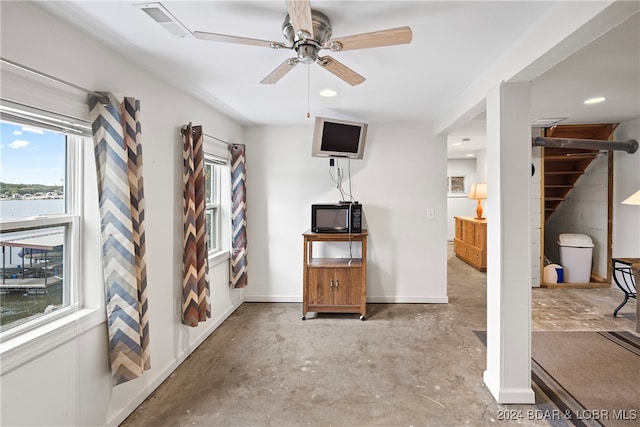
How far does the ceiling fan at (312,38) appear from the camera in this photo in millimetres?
1216

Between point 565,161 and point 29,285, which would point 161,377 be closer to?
point 29,285

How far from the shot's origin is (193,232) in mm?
2363

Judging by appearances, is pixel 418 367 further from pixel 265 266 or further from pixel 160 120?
pixel 160 120

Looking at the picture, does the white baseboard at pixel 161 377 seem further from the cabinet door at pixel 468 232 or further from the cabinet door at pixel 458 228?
the cabinet door at pixel 458 228

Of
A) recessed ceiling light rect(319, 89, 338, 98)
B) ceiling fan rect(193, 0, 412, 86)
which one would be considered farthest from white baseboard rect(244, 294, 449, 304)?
ceiling fan rect(193, 0, 412, 86)

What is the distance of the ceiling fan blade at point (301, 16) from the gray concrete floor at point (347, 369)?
205cm

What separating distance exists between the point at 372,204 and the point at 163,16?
287 cm

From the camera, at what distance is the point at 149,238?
2049 mm

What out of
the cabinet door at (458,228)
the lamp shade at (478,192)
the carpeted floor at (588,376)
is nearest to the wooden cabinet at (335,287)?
the carpeted floor at (588,376)

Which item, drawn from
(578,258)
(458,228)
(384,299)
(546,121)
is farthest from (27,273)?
(458,228)

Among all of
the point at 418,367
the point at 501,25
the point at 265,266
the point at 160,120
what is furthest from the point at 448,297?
the point at 160,120

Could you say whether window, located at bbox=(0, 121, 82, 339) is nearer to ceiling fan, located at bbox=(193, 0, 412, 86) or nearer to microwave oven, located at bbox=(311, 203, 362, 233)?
ceiling fan, located at bbox=(193, 0, 412, 86)

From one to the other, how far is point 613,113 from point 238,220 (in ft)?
14.5

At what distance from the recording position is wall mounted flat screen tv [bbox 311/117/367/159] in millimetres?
3102
